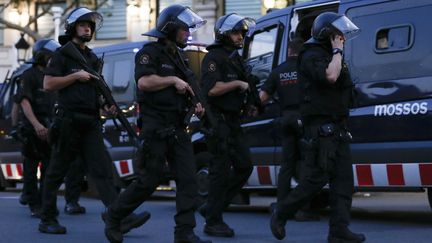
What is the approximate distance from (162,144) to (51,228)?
1.70m

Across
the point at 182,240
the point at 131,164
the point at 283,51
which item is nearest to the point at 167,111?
the point at 182,240

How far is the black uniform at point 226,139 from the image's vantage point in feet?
23.4

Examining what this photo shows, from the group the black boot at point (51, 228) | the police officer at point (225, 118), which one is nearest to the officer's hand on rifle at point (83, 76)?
the police officer at point (225, 118)

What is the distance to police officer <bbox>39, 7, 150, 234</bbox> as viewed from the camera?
23.2 ft

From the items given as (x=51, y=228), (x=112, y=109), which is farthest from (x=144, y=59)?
(x=51, y=228)

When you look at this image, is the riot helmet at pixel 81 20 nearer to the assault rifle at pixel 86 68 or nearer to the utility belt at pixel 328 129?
the assault rifle at pixel 86 68

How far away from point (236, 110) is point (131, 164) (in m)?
4.48

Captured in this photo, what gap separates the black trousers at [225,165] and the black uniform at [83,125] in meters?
0.79

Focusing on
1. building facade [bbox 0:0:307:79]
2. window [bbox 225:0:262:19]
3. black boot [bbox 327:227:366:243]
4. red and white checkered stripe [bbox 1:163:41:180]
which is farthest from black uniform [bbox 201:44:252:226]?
window [bbox 225:0:262:19]

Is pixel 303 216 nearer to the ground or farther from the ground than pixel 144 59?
nearer to the ground

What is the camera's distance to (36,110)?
895 cm

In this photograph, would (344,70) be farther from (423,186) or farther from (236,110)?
(423,186)

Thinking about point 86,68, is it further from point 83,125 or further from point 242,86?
point 242,86

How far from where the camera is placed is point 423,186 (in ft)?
25.1
